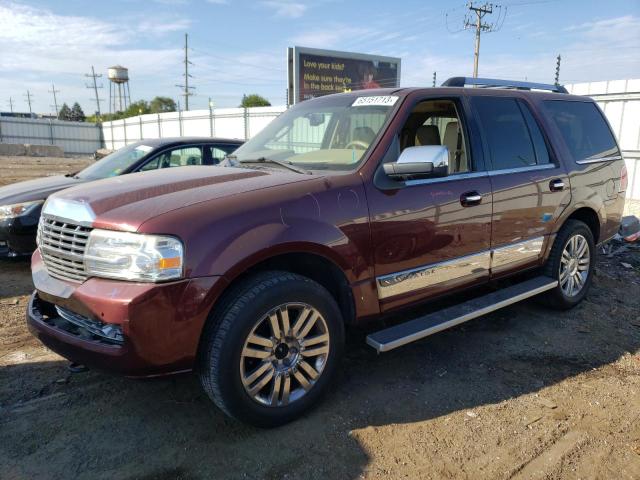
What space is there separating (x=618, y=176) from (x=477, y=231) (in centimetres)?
257

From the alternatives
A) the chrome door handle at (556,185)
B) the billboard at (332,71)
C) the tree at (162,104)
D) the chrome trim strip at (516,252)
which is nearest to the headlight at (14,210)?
the chrome trim strip at (516,252)

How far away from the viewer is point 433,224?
3432mm

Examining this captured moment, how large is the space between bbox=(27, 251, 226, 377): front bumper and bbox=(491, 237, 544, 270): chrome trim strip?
7.93ft

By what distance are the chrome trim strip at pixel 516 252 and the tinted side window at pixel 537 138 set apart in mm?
718

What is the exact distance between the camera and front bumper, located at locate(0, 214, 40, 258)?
17.9 ft

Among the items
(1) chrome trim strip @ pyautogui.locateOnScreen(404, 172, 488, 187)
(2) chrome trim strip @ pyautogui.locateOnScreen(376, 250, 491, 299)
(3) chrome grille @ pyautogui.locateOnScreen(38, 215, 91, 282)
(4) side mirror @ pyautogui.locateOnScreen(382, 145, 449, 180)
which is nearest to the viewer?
(3) chrome grille @ pyautogui.locateOnScreen(38, 215, 91, 282)

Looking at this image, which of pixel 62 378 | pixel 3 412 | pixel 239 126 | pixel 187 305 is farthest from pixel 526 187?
pixel 239 126

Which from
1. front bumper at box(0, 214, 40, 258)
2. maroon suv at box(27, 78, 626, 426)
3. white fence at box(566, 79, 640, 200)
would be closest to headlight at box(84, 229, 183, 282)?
maroon suv at box(27, 78, 626, 426)

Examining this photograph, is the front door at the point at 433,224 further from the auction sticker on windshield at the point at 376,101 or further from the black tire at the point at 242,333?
the black tire at the point at 242,333

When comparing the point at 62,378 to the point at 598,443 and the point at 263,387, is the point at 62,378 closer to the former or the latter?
the point at 263,387

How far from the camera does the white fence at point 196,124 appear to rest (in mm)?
24500

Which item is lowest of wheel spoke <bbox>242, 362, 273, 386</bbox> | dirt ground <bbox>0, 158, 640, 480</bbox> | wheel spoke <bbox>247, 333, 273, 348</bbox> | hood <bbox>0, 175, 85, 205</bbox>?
dirt ground <bbox>0, 158, 640, 480</bbox>

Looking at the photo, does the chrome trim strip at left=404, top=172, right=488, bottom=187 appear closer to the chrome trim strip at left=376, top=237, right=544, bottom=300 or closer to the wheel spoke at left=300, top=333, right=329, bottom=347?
the chrome trim strip at left=376, top=237, right=544, bottom=300

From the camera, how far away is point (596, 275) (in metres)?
6.18
